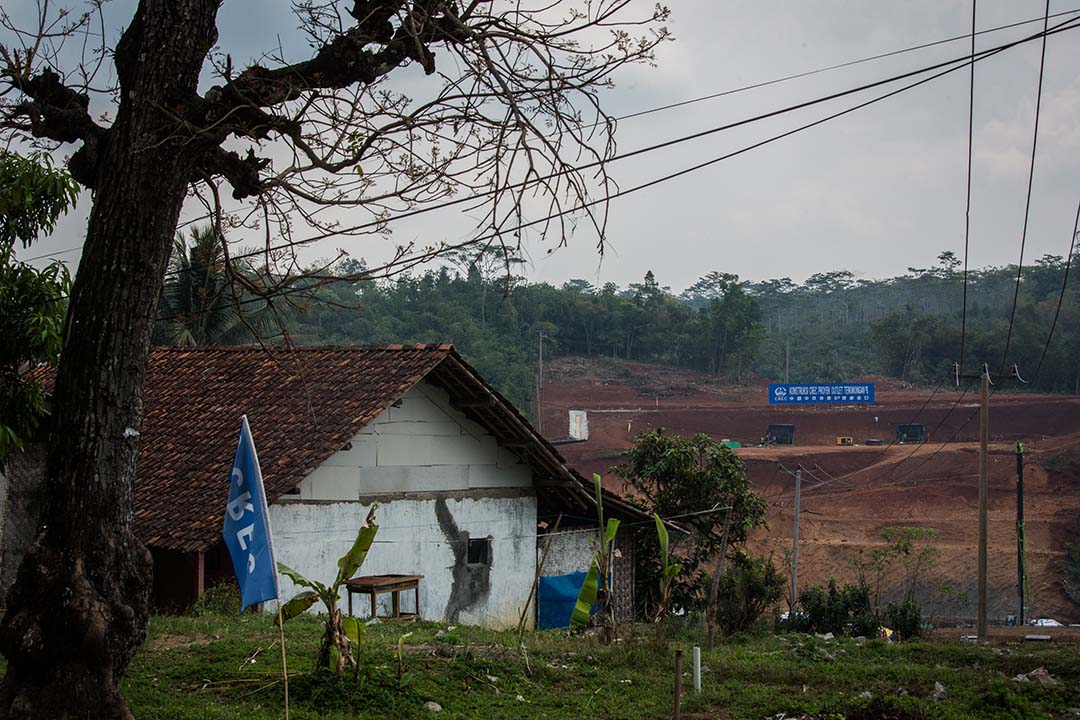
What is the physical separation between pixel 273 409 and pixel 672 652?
857cm

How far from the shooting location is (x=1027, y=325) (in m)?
67.6

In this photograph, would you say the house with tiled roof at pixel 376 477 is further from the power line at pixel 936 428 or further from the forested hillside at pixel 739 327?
the power line at pixel 936 428

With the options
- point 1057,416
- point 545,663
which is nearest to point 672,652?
point 545,663

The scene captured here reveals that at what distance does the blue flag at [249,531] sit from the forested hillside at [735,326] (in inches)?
1829

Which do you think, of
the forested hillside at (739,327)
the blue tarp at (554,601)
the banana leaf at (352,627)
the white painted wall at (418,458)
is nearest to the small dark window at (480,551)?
the white painted wall at (418,458)

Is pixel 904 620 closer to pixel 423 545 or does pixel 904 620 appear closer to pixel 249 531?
pixel 423 545

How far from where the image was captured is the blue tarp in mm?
17281

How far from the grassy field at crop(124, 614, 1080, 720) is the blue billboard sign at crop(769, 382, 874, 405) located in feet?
181

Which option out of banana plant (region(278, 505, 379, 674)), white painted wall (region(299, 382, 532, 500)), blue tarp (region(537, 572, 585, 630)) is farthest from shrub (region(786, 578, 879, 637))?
banana plant (region(278, 505, 379, 674))

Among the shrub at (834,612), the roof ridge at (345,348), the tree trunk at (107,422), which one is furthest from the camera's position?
the shrub at (834,612)

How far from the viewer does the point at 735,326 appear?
77.3 m

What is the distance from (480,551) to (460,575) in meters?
0.63

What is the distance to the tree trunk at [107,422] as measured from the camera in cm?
614

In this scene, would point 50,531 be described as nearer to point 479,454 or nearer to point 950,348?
point 479,454
